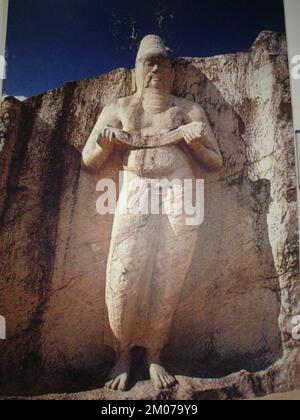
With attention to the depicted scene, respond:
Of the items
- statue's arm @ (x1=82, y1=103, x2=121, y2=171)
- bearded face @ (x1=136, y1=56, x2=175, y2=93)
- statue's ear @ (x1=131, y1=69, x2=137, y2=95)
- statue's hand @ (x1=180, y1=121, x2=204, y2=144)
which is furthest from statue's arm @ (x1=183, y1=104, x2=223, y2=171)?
statue's arm @ (x1=82, y1=103, x2=121, y2=171)

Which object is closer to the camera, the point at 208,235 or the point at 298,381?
the point at 298,381

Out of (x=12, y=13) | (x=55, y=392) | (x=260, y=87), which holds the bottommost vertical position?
(x=55, y=392)

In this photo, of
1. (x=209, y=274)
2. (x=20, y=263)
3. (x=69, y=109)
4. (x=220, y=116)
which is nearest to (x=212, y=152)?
(x=220, y=116)

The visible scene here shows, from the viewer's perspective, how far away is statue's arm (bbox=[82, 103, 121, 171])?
322 cm

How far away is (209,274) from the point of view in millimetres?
3287

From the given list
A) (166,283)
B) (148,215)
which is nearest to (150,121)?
(148,215)

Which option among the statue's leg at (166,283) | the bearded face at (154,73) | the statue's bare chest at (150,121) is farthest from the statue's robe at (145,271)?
the bearded face at (154,73)

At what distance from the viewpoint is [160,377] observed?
293 cm

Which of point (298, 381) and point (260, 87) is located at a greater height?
point (260, 87)

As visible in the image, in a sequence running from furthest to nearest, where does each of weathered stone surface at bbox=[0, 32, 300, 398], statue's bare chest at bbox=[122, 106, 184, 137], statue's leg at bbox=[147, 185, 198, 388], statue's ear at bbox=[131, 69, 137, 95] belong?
statue's ear at bbox=[131, 69, 137, 95], statue's bare chest at bbox=[122, 106, 184, 137], weathered stone surface at bbox=[0, 32, 300, 398], statue's leg at bbox=[147, 185, 198, 388]

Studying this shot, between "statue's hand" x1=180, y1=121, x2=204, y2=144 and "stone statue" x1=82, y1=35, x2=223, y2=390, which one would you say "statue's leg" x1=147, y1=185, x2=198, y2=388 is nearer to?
"stone statue" x1=82, y1=35, x2=223, y2=390

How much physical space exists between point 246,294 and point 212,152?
3.53 ft

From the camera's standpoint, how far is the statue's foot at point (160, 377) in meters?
2.90

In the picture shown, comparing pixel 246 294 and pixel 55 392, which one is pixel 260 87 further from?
pixel 55 392
